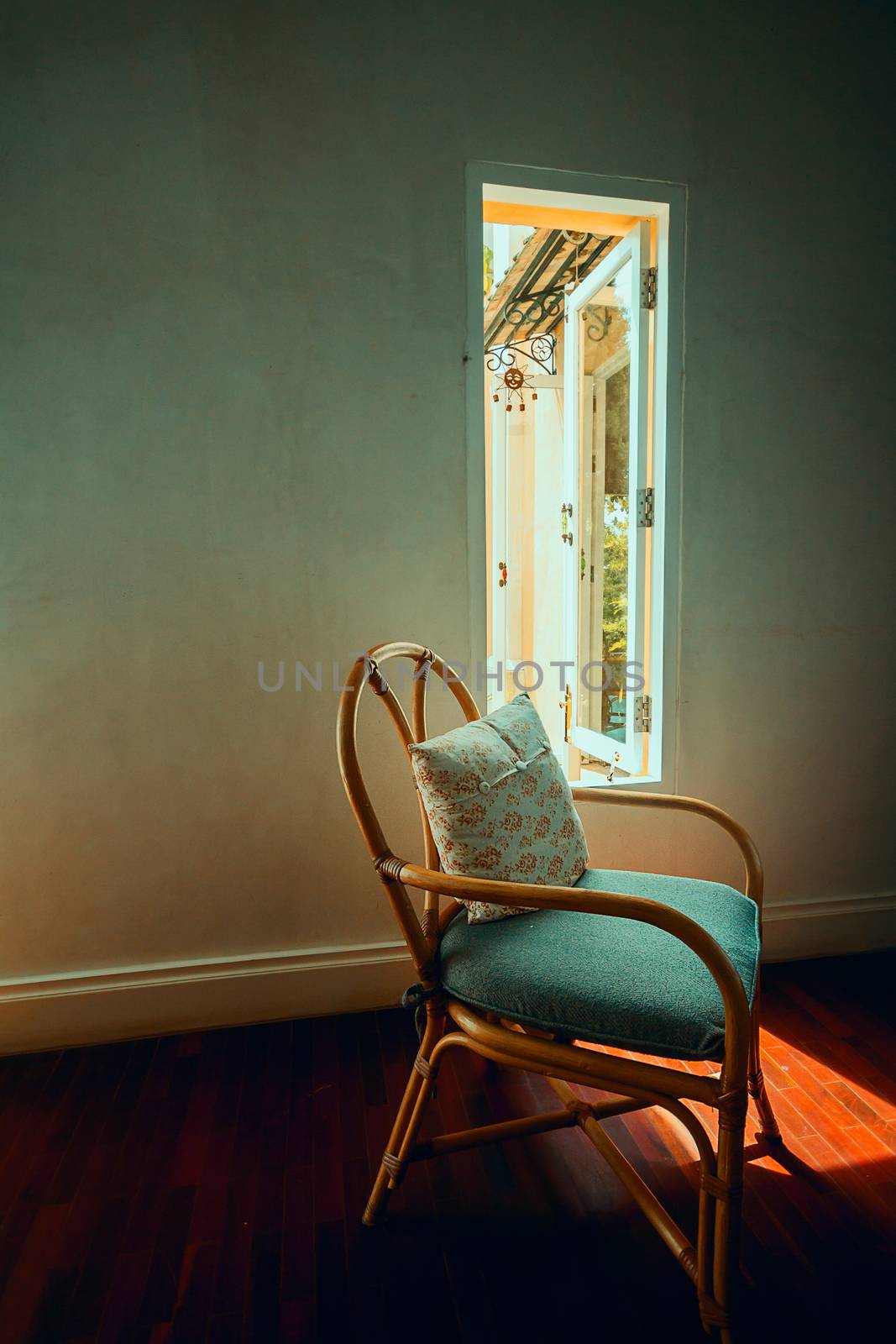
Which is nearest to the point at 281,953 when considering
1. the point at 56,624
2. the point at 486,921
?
the point at 486,921

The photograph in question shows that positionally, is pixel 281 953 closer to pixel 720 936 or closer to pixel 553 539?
pixel 720 936

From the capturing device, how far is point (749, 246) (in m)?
2.13

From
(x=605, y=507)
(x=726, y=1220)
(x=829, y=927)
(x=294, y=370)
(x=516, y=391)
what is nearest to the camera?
(x=726, y=1220)

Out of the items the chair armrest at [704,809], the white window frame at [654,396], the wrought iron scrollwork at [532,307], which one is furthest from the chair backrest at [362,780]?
the wrought iron scrollwork at [532,307]

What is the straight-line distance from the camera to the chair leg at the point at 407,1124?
1325mm

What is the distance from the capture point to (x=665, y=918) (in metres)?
1.04

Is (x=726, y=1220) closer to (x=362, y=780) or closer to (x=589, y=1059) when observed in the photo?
(x=589, y=1059)

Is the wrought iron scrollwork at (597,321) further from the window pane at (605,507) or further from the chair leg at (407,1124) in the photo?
the chair leg at (407,1124)

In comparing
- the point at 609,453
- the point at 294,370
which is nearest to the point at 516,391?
the point at 609,453

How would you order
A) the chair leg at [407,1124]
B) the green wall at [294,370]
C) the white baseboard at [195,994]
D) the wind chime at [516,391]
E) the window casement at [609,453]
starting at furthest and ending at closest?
the wind chime at [516,391] < the window casement at [609,453] < the white baseboard at [195,994] < the green wall at [294,370] < the chair leg at [407,1124]

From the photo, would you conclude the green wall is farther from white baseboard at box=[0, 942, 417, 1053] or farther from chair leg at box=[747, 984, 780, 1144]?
chair leg at box=[747, 984, 780, 1144]

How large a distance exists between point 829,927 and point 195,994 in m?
1.94

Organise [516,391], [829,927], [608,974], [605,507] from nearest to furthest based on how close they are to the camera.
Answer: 1. [608,974]
2. [829,927]
3. [605,507]
4. [516,391]

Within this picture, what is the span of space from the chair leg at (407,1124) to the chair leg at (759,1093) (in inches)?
24.5
